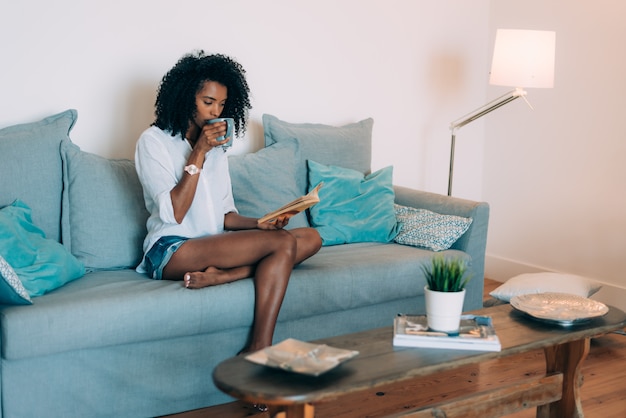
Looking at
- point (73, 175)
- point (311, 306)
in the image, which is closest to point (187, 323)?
point (311, 306)

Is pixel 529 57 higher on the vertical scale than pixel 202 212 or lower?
higher

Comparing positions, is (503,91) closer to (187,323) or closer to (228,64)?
(228,64)

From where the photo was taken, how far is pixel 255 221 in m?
3.05

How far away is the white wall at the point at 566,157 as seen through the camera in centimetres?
385

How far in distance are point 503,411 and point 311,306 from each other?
86 centimetres

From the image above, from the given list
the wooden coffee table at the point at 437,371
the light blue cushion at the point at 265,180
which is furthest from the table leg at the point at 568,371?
the light blue cushion at the point at 265,180

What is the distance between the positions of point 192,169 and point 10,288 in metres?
0.77

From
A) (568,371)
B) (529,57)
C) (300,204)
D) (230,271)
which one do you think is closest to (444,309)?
(568,371)

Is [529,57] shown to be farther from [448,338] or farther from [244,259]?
[448,338]

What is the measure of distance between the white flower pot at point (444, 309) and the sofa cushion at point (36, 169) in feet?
5.02

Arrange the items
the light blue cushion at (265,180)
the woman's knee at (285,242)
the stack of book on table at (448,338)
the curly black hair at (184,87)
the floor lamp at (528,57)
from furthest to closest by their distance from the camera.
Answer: the floor lamp at (528,57), the light blue cushion at (265,180), the curly black hair at (184,87), the woman's knee at (285,242), the stack of book on table at (448,338)

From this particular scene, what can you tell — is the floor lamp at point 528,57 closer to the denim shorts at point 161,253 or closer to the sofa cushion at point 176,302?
the sofa cushion at point 176,302

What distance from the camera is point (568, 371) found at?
8.16 feet

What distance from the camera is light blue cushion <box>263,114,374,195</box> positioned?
3.59 meters
